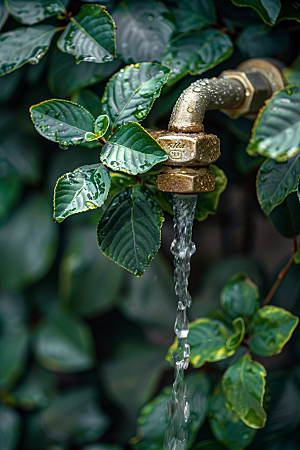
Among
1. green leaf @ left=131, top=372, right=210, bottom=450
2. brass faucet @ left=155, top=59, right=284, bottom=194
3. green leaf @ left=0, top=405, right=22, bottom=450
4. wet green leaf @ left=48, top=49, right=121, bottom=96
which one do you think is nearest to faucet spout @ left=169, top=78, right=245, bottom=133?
brass faucet @ left=155, top=59, right=284, bottom=194

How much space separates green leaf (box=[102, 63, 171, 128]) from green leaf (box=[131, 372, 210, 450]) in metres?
0.48

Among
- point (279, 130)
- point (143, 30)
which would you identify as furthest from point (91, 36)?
point (279, 130)

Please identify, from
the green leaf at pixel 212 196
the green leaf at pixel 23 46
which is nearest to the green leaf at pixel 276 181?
the green leaf at pixel 212 196

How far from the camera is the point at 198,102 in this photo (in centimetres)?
46

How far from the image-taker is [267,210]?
1.80ft

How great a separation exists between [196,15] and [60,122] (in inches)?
12.8

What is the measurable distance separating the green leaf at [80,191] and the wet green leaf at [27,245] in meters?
0.37

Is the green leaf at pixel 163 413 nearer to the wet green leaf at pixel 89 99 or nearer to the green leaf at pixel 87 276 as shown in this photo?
the green leaf at pixel 87 276

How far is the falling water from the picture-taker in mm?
503

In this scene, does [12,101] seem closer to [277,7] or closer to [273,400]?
[277,7]

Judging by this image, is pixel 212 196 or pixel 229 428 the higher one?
pixel 212 196

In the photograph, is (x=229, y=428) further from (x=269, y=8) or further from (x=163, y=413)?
(x=269, y=8)

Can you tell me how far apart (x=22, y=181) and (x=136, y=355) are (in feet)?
1.41

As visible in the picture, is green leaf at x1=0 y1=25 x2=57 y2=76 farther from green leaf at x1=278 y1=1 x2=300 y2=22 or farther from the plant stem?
the plant stem
